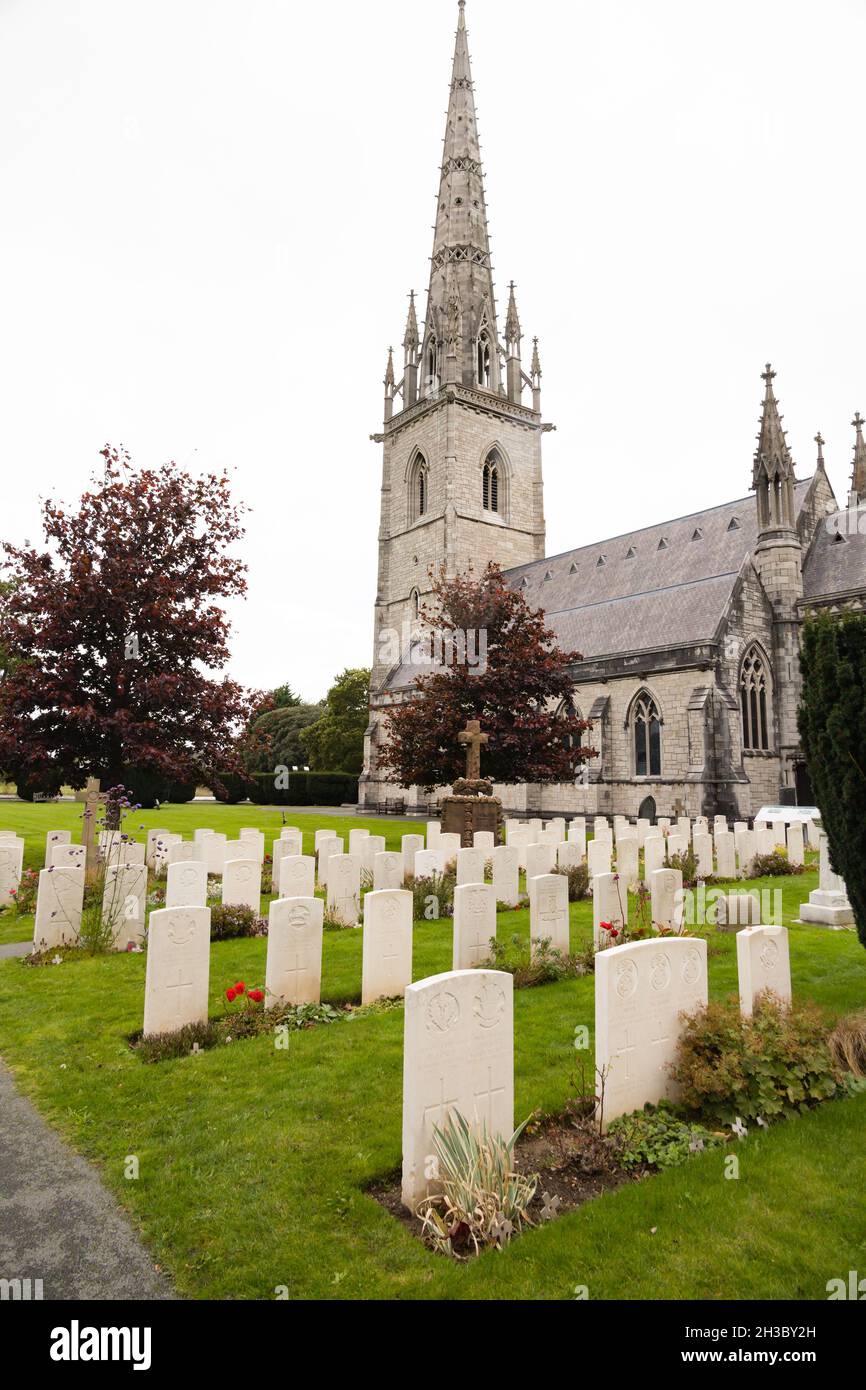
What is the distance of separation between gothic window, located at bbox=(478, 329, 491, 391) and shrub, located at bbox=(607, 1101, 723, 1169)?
148 feet

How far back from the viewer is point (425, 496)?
43.6m

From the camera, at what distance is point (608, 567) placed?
35594mm

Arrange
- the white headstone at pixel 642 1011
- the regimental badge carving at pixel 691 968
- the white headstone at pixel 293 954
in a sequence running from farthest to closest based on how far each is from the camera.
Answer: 1. the white headstone at pixel 293 954
2. the regimental badge carving at pixel 691 968
3. the white headstone at pixel 642 1011

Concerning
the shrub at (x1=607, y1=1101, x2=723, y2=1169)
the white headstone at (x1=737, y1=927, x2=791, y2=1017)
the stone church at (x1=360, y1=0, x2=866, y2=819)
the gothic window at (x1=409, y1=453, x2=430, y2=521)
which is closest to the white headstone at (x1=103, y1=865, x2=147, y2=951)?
the shrub at (x1=607, y1=1101, x2=723, y2=1169)

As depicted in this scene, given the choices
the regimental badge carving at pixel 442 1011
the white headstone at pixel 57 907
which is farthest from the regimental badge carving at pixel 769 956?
the white headstone at pixel 57 907

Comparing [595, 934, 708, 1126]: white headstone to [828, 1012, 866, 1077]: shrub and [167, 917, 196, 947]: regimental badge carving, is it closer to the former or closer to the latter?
[828, 1012, 866, 1077]: shrub

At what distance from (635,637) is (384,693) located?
16.0m

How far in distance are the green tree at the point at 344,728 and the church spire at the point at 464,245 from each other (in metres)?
22.9

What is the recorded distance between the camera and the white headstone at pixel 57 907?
Result: 27.5 feet

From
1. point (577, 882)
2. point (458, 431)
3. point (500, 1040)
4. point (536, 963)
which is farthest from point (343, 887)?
point (458, 431)

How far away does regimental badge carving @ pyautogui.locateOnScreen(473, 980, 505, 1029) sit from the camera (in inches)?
163

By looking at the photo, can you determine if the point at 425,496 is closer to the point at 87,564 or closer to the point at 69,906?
the point at 87,564

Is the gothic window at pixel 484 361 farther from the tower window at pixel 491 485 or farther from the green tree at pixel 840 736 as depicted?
the green tree at pixel 840 736
